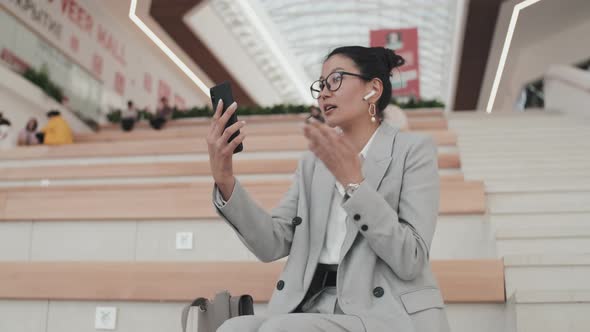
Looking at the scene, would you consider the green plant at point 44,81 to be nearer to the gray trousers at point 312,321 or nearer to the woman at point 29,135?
the woman at point 29,135

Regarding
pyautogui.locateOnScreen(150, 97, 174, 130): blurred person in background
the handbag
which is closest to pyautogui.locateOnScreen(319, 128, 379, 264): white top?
the handbag

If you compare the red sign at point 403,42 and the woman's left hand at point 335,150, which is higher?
the red sign at point 403,42

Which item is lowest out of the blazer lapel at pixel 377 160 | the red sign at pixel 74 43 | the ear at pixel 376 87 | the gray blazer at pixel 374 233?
the gray blazer at pixel 374 233

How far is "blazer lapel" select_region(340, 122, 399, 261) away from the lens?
6.09 ft

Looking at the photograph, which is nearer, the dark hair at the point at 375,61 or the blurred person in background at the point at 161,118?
the dark hair at the point at 375,61

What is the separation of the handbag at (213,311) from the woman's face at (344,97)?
0.53 m

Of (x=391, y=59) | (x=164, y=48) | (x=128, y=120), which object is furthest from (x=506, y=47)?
(x=391, y=59)

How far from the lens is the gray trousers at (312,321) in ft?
5.16

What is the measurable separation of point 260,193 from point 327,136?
7.80 feet

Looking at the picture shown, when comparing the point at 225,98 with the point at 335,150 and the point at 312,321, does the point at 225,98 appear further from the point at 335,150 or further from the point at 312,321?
the point at 312,321

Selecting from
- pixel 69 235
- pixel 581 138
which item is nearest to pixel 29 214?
pixel 69 235

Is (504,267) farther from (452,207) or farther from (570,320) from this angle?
(452,207)

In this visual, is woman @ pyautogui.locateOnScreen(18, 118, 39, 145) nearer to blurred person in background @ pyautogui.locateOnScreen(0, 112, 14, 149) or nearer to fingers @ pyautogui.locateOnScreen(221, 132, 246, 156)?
blurred person in background @ pyautogui.locateOnScreen(0, 112, 14, 149)

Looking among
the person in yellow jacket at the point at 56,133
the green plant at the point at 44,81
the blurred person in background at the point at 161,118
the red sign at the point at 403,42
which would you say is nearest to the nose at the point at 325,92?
the person in yellow jacket at the point at 56,133
